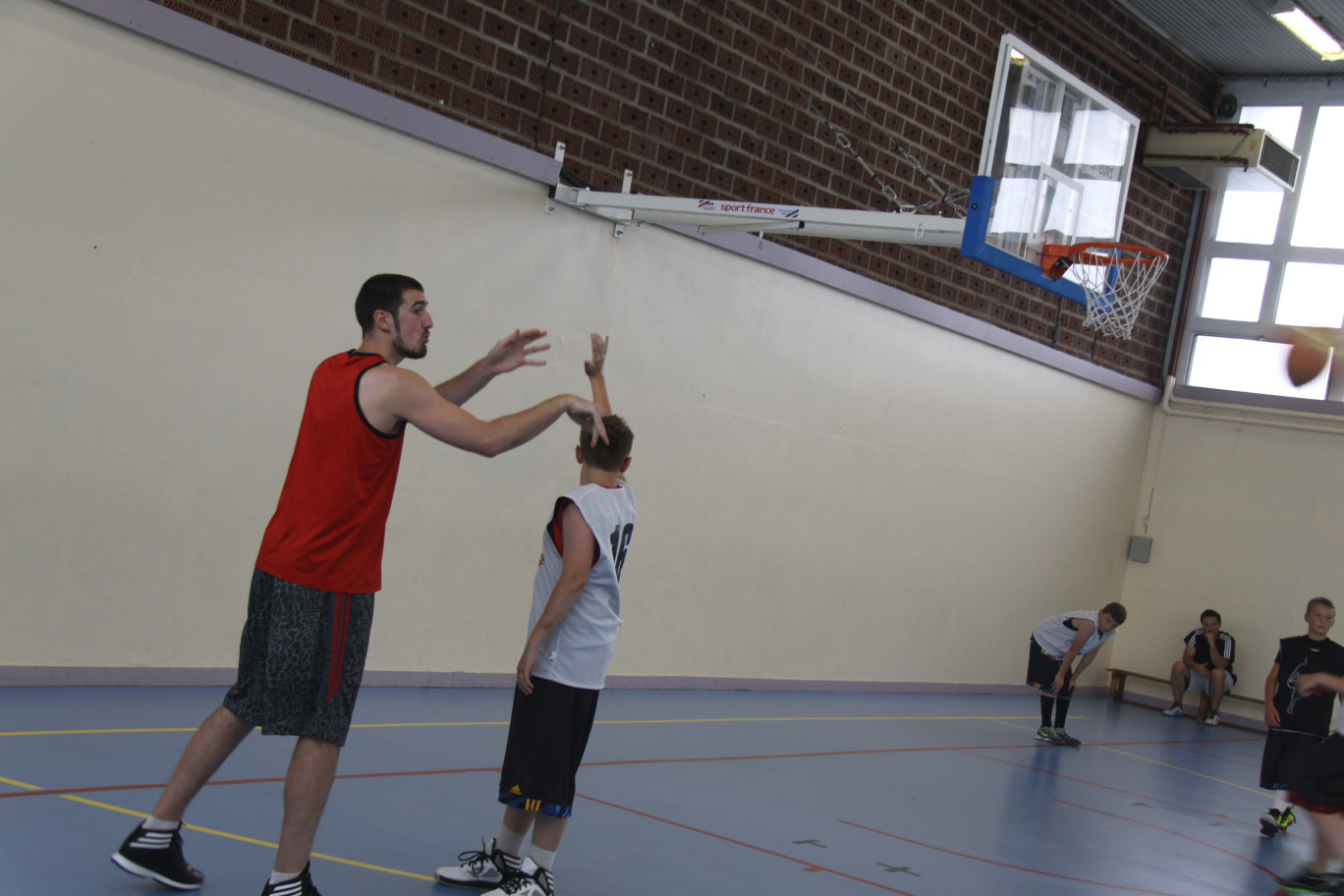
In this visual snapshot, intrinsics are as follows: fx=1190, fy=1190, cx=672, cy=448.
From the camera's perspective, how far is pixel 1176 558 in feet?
49.0

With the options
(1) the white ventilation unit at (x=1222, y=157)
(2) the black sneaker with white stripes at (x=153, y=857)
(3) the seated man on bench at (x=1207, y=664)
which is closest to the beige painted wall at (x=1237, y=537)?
(3) the seated man on bench at (x=1207, y=664)

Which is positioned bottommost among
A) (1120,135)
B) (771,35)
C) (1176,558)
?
(1176,558)

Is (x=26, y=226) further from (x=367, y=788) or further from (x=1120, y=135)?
(x=1120, y=135)

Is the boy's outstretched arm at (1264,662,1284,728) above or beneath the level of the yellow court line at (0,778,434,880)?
above

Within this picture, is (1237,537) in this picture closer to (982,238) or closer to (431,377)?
(982,238)

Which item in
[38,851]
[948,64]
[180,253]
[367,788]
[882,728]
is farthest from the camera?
[948,64]

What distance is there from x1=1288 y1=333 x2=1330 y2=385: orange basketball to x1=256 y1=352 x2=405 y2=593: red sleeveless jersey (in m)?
13.8

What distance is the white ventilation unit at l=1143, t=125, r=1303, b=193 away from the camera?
13102 millimetres

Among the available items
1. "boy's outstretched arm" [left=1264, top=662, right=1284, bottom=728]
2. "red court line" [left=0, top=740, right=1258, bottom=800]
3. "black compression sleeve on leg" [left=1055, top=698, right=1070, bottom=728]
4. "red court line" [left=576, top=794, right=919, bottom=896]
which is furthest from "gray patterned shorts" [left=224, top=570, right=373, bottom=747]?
"black compression sleeve on leg" [left=1055, top=698, right=1070, bottom=728]

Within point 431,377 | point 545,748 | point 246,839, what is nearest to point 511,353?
point 545,748

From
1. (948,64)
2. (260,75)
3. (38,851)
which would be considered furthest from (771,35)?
(38,851)

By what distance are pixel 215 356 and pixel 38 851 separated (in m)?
3.54

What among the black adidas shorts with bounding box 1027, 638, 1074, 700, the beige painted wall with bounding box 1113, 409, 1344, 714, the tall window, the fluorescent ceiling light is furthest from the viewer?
the tall window

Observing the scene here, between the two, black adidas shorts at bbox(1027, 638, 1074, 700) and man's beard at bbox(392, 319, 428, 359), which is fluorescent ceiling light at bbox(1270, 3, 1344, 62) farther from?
man's beard at bbox(392, 319, 428, 359)
